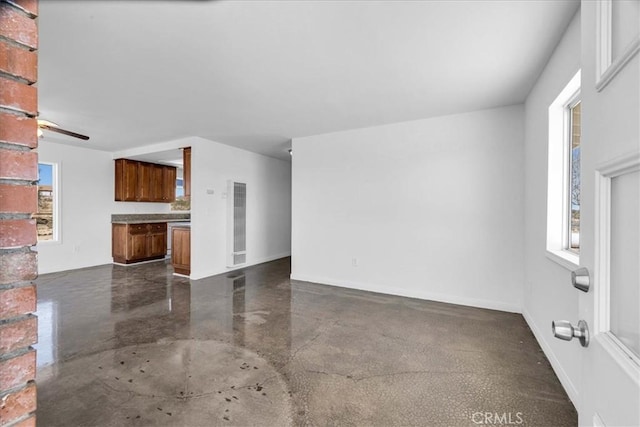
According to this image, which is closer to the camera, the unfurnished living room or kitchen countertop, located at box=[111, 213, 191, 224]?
the unfurnished living room

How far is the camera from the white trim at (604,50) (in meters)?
0.61

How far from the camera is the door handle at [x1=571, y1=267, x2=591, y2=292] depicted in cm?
69

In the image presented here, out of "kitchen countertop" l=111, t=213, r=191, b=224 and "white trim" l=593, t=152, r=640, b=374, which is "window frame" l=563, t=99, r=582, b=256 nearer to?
"white trim" l=593, t=152, r=640, b=374

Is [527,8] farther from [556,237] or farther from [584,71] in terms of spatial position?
[556,237]

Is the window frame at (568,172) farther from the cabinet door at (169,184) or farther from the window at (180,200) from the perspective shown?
the window at (180,200)

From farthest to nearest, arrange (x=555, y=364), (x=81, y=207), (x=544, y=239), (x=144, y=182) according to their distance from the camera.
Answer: (x=144, y=182)
(x=81, y=207)
(x=544, y=239)
(x=555, y=364)

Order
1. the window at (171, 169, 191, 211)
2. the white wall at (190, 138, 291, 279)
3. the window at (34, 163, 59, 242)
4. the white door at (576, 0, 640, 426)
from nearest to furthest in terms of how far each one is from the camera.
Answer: the white door at (576, 0, 640, 426)
the white wall at (190, 138, 291, 279)
the window at (34, 163, 59, 242)
the window at (171, 169, 191, 211)

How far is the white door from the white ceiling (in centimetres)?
146

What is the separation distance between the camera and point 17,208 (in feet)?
2.15

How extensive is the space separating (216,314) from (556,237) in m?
3.44

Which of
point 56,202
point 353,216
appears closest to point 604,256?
point 353,216

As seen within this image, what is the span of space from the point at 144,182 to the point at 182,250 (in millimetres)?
2410

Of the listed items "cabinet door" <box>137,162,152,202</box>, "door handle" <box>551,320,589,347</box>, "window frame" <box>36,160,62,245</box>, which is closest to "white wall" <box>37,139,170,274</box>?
"window frame" <box>36,160,62,245</box>
